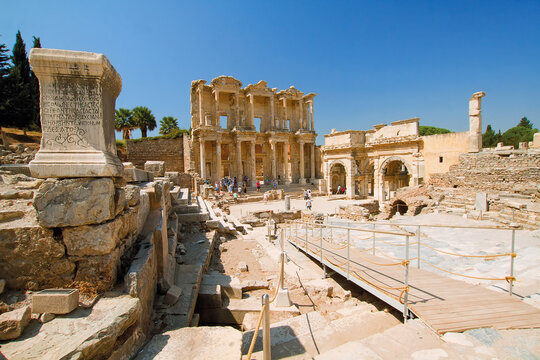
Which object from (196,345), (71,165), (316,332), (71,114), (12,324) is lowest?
(316,332)

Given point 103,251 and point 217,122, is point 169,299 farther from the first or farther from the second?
point 217,122

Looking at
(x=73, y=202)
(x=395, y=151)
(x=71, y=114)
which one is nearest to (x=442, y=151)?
(x=395, y=151)

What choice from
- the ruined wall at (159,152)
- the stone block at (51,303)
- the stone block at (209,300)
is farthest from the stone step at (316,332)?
the ruined wall at (159,152)

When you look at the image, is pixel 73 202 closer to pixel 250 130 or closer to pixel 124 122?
pixel 250 130

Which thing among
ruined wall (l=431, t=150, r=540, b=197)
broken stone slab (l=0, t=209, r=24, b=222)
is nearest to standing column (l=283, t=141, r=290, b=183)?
ruined wall (l=431, t=150, r=540, b=197)

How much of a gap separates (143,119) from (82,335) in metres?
37.3

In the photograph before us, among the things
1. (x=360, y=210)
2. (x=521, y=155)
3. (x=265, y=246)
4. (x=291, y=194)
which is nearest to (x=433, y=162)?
(x=521, y=155)

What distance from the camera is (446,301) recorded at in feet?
12.3

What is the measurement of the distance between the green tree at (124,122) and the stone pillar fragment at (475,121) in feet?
122

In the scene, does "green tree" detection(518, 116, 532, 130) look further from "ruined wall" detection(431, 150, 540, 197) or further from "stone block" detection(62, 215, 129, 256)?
"stone block" detection(62, 215, 129, 256)

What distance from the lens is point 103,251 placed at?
10.1 feet

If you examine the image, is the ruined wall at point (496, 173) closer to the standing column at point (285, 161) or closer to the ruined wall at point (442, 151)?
the ruined wall at point (442, 151)

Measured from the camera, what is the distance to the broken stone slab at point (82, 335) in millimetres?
2125

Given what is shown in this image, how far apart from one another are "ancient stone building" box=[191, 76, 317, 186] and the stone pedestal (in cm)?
2512
